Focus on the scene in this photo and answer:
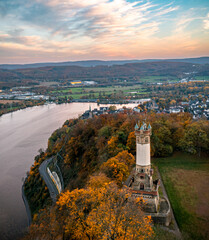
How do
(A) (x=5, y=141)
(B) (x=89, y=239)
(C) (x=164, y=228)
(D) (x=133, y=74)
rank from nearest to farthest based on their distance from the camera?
(B) (x=89, y=239) < (C) (x=164, y=228) < (A) (x=5, y=141) < (D) (x=133, y=74)

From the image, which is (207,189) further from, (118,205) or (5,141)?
(5,141)

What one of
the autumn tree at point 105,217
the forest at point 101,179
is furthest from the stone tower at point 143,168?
the autumn tree at point 105,217

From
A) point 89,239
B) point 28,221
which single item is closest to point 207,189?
point 89,239

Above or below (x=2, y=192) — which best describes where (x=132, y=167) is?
above

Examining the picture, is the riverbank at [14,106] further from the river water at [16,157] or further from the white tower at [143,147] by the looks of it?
the white tower at [143,147]

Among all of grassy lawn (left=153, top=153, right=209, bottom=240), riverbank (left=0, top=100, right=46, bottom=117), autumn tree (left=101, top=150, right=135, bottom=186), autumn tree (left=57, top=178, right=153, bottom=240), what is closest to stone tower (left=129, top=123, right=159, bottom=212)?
autumn tree (left=57, top=178, right=153, bottom=240)

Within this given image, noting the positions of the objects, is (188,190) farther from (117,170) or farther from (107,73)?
(107,73)
